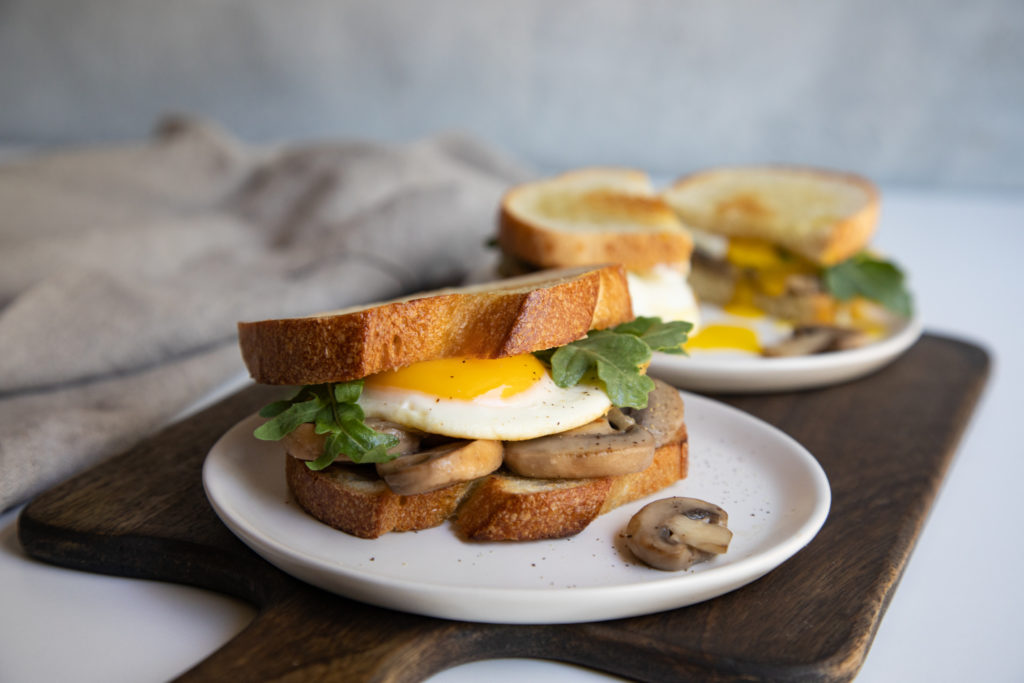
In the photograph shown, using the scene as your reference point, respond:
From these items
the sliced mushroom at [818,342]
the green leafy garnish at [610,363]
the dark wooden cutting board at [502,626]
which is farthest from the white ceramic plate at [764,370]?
the green leafy garnish at [610,363]

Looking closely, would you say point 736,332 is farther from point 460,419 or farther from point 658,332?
point 460,419

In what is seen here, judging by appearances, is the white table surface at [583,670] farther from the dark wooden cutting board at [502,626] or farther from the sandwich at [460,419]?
the sandwich at [460,419]

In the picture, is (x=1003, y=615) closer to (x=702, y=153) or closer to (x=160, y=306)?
(x=160, y=306)

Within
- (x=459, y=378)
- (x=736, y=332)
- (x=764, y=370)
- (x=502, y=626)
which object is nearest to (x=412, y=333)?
(x=459, y=378)

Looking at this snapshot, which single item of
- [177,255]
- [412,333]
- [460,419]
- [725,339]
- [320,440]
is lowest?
[177,255]

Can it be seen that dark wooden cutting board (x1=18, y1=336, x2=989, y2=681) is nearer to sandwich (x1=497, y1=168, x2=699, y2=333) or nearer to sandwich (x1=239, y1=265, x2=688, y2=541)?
sandwich (x1=239, y1=265, x2=688, y2=541)

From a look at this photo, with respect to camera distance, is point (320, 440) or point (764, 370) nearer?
point (320, 440)

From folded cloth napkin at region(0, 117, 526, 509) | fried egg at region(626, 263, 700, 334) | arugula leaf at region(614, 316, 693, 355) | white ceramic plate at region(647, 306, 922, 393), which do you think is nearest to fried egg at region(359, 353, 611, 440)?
arugula leaf at region(614, 316, 693, 355)
